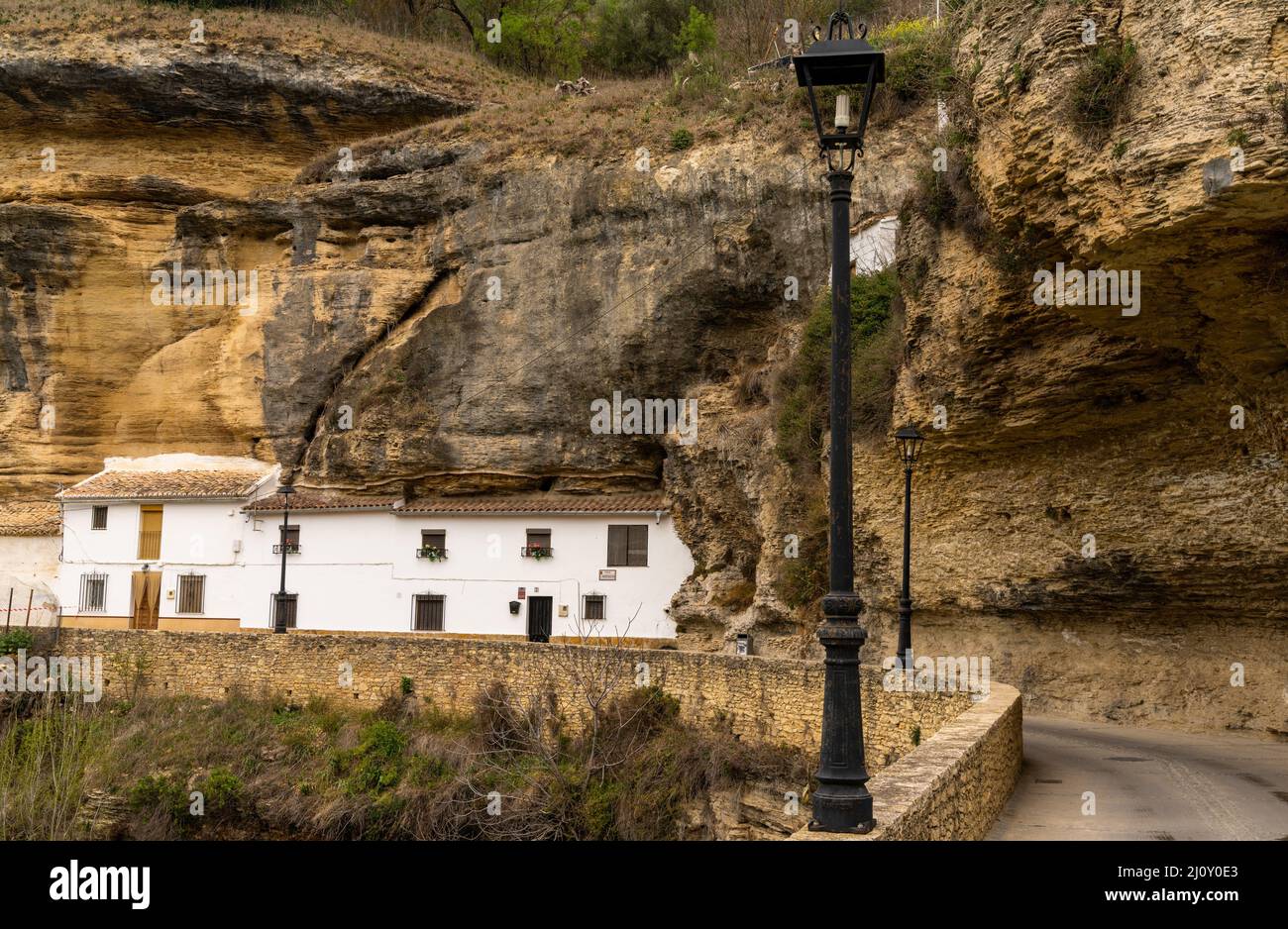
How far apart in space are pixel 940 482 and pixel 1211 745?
257 inches

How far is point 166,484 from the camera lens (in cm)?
3419

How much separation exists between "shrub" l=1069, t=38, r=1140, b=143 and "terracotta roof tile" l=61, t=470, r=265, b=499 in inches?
1064

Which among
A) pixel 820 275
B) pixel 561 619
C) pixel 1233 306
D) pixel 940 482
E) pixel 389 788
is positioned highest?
pixel 820 275

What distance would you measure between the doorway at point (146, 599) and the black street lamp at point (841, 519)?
3106cm

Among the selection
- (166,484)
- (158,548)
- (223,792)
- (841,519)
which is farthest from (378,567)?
(841,519)

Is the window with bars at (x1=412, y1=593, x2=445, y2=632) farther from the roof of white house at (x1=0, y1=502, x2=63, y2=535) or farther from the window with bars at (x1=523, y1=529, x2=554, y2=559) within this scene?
the roof of white house at (x1=0, y1=502, x2=63, y2=535)

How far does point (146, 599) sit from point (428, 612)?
30.4 ft

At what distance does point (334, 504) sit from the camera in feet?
107

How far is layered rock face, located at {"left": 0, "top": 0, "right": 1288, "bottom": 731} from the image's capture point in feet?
42.1

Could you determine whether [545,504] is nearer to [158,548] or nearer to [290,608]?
[290,608]

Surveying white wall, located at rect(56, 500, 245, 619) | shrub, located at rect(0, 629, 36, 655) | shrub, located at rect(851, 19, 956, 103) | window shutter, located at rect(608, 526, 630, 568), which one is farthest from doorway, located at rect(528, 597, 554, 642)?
shrub, located at rect(851, 19, 956, 103)
